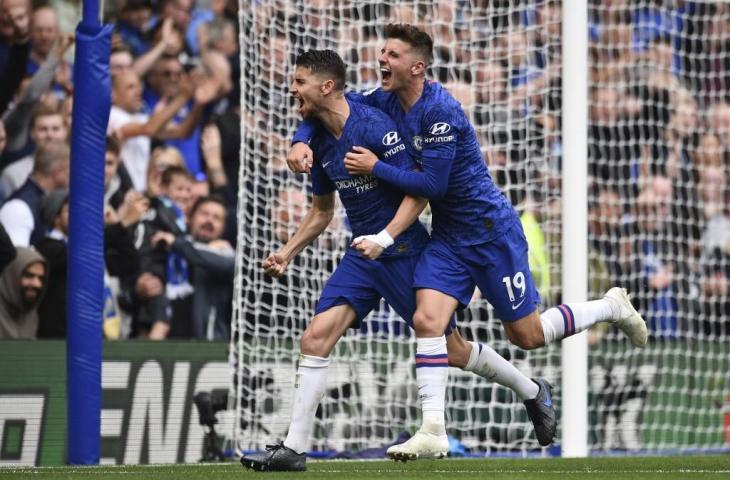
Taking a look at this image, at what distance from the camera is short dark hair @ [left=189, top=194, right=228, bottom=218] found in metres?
10.9

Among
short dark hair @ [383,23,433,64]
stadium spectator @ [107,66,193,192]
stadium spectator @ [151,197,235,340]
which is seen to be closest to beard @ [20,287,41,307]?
stadium spectator @ [151,197,235,340]

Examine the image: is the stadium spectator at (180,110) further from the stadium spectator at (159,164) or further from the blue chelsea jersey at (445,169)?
the blue chelsea jersey at (445,169)

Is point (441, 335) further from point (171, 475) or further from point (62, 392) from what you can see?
point (62, 392)

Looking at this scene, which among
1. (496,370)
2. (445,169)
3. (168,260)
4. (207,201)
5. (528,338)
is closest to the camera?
(445,169)

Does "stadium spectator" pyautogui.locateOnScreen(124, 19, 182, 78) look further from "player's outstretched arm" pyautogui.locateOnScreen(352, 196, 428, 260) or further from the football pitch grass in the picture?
"player's outstretched arm" pyautogui.locateOnScreen(352, 196, 428, 260)

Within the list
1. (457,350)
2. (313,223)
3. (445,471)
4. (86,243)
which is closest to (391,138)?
(313,223)

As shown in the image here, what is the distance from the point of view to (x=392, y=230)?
683 centimetres

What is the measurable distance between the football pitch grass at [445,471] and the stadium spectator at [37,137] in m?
3.11

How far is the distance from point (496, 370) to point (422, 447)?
1.22m

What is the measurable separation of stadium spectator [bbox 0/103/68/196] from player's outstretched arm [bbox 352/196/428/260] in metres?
4.19

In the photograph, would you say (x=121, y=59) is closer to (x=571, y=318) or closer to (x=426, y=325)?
(x=571, y=318)

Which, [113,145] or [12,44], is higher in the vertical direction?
[12,44]

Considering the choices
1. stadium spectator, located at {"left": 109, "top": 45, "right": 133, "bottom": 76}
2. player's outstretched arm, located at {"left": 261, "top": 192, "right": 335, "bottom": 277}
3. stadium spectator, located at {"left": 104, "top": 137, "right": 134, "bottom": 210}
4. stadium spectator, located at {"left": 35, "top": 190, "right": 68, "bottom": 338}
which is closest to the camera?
player's outstretched arm, located at {"left": 261, "top": 192, "right": 335, "bottom": 277}

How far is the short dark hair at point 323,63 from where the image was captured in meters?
6.97
